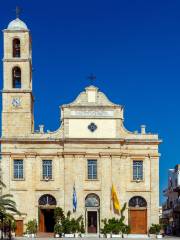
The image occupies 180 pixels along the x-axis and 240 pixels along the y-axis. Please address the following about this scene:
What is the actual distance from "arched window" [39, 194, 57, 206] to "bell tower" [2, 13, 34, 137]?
6367 mm

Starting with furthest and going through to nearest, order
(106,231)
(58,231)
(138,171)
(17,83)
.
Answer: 1. (17,83)
2. (138,171)
3. (106,231)
4. (58,231)

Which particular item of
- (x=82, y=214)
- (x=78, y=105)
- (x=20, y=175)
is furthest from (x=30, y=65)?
(x=82, y=214)

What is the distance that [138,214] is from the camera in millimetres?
72750

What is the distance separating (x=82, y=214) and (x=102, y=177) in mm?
4076

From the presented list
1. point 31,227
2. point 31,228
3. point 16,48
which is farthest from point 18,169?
point 16,48

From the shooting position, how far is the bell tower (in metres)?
73.1

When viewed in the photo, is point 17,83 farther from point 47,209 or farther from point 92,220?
point 92,220

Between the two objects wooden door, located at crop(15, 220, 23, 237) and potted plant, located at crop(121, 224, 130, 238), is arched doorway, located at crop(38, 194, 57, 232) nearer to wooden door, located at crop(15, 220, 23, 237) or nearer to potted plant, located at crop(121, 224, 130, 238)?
wooden door, located at crop(15, 220, 23, 237)

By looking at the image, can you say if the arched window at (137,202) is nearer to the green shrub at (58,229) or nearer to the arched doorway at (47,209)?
the arched doorway at (47,209)

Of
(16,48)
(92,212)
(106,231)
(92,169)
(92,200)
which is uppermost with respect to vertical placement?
(16,48)

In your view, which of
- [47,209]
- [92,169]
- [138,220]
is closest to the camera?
[47,209]

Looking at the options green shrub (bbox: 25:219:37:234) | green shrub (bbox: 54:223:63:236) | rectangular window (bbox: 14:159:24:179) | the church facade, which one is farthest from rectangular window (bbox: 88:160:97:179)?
green shrub (bbox: 25:219:37:234)

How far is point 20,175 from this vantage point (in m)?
72.4

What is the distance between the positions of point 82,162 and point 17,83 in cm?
1045
